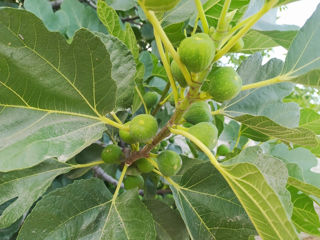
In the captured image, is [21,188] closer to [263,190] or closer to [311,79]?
[263,190]

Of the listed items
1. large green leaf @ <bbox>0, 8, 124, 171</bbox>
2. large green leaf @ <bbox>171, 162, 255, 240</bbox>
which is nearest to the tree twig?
large green leaf @ <bbox>171, 162, 255, 240</bbox>

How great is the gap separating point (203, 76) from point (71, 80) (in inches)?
9.8

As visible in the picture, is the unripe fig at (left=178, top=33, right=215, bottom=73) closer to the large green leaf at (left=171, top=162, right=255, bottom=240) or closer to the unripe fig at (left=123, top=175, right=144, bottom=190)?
the large green leaf at (left=171, top=162, right=255, bottom=240)

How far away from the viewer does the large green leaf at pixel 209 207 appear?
671 mm

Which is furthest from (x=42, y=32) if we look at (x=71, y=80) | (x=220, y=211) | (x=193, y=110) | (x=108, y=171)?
(x=108, y=171)

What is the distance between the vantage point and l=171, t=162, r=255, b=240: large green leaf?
0.67 meters

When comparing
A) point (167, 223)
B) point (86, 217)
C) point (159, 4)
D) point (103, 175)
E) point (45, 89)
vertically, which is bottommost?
point (103, 175)

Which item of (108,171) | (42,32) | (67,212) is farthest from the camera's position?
(108,171)

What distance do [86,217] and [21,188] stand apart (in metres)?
0.17

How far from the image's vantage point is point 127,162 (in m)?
0.79

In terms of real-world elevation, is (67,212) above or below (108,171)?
above

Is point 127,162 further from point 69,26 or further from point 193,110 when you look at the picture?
point 69,26

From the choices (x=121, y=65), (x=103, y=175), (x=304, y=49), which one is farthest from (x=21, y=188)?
(x=304, y=49)

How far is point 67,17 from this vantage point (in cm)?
111
